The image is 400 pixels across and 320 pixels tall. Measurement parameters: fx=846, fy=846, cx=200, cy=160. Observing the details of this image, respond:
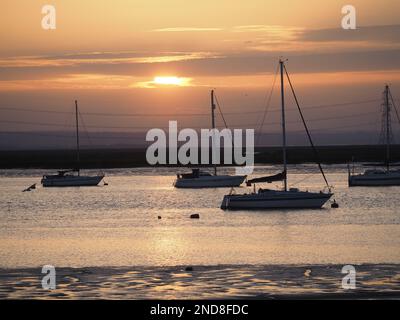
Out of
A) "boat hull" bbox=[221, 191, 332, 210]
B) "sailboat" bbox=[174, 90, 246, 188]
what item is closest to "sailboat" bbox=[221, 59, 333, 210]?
"boat hull" bbox=[221, 191, 332, 210]

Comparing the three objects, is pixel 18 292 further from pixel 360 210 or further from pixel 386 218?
pixel 360 210

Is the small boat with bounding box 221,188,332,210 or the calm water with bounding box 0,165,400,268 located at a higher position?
the small boat with bounding box 221,188,332,210

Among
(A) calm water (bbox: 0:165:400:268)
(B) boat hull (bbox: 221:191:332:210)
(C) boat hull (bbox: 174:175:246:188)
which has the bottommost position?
(A) calm water (bbox: 0:165:400:268)

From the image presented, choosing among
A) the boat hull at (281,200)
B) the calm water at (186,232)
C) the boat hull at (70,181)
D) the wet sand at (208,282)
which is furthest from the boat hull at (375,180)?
the wet sand at (208,282)

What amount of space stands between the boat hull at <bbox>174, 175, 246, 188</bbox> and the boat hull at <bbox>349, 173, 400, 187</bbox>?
12733mm

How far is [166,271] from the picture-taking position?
28.5m

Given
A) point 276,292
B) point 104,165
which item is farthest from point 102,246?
point 104,165

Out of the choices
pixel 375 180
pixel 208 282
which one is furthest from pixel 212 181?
pixel 208 282

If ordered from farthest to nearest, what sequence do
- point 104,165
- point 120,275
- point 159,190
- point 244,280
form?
point 104,165 → point 159,190 → point 120,275 → point 244,280

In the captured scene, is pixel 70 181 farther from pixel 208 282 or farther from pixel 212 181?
pixel 208 282

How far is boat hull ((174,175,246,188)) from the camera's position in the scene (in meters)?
A: 96.1

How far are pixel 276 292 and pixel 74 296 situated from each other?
5.35m

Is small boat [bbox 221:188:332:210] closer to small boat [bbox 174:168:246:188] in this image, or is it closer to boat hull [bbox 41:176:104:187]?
small boat [bbox 174:168:246:188]

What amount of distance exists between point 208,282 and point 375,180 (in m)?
69.6
